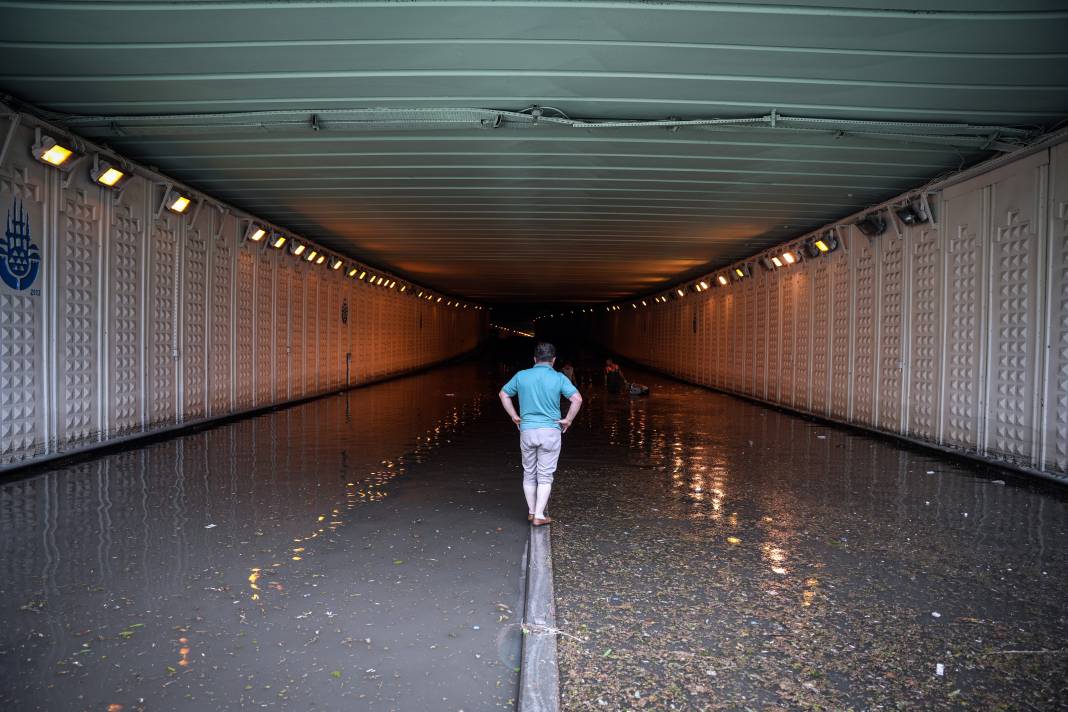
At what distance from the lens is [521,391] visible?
6.38 m

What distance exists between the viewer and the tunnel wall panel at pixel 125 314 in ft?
27.8

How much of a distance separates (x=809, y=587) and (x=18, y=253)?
941 cm

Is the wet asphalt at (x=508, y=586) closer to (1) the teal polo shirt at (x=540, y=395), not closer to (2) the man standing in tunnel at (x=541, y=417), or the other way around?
(2) the man standing in tunnel at (x=541, y=417)

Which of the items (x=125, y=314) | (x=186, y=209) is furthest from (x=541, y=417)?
(x=186, y=209)

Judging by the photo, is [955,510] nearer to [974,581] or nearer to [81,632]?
[974,581]

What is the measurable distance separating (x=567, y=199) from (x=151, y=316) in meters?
7.56

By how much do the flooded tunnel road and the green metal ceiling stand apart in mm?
4453

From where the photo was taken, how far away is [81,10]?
580 cm

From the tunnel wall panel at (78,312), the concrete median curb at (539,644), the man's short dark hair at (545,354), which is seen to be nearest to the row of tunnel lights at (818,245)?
the man's short dark hair at (545,354)

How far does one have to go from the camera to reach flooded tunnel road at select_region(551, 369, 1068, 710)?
355cm

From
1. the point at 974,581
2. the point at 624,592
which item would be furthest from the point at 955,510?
the point at 624,592

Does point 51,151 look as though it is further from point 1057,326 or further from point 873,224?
point 873,224

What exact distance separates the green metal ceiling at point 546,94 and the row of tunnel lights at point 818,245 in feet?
1.36

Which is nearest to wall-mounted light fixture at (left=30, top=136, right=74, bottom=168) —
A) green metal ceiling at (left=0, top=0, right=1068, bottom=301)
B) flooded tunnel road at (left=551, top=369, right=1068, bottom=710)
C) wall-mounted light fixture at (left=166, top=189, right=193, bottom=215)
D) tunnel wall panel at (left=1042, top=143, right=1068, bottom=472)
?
green metal ceiling at (left=0, top=0, right=1068, bottom=301)
